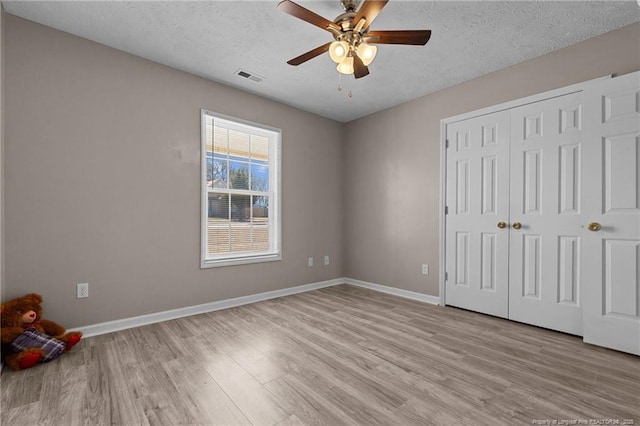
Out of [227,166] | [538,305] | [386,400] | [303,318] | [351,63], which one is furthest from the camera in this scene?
[227,166]

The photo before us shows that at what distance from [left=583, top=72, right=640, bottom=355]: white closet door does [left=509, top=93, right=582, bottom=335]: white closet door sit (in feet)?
0.49

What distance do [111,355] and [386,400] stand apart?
2053 millimetres

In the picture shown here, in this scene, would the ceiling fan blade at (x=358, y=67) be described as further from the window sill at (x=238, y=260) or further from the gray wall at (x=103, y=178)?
the window sill at (x=238, y=260)

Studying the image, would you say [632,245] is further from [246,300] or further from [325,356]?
[246,300]

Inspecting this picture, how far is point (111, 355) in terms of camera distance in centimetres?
225

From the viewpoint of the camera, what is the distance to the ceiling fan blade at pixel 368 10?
1.73m

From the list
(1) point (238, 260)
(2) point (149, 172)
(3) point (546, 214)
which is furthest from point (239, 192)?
(3) point (546, 214)

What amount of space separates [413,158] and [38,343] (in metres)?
4.12

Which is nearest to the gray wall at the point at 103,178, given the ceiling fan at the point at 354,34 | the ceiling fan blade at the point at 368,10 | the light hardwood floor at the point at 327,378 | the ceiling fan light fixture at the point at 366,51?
the light hardwood floor at the point at 327,378

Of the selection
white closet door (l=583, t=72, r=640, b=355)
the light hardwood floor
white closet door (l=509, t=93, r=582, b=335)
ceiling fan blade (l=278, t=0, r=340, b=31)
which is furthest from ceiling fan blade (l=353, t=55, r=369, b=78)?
the light hardwood floor

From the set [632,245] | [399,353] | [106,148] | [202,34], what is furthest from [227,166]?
[632,245]

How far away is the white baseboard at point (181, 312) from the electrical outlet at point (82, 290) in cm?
27

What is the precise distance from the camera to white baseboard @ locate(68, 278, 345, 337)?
8.73ft

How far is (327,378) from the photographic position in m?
1.94
